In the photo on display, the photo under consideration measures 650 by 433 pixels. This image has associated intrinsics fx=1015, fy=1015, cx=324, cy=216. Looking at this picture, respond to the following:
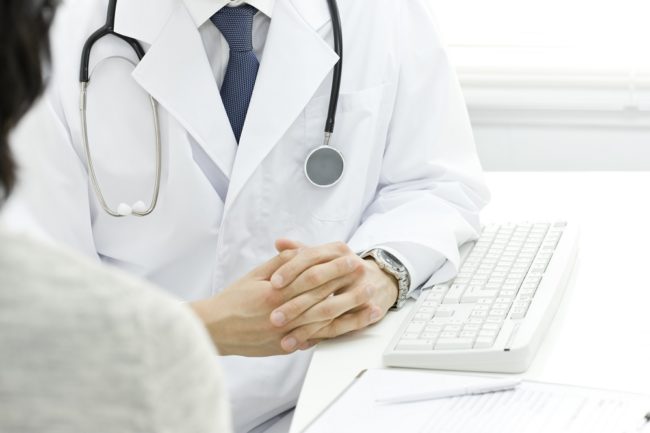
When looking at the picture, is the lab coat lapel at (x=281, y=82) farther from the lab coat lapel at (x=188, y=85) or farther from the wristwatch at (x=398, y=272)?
the wristwatch at (x=398, y=272)

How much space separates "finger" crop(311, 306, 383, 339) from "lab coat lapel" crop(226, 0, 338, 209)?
0.86 ft

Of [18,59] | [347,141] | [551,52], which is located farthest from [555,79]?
[18,59]

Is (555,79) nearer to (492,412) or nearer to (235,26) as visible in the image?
(235,26)

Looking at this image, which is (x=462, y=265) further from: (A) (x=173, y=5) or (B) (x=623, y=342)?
(A) (x=173, y=5)

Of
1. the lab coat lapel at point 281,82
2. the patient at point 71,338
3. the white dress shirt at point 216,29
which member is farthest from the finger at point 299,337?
the patient at point 71,338

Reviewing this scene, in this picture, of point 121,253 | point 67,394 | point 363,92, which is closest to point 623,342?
point 363,92

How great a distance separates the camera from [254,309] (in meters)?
1.17

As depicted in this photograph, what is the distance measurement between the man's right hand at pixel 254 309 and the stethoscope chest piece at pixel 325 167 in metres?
0.17

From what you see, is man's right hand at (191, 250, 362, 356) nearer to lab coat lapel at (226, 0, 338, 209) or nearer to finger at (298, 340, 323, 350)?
finger at (298, 340, 323, 350)

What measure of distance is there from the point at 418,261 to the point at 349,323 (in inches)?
5.8

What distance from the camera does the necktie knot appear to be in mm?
1346

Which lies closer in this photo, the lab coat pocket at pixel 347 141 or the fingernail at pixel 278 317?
the fingernail at pixel 278 317

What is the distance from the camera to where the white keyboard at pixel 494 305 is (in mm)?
1021

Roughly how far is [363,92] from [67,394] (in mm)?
1011
